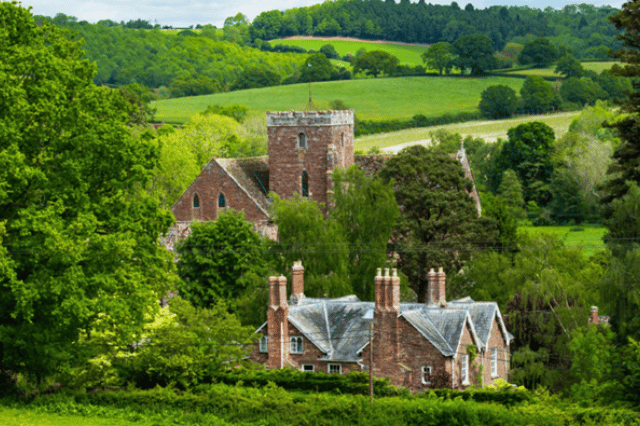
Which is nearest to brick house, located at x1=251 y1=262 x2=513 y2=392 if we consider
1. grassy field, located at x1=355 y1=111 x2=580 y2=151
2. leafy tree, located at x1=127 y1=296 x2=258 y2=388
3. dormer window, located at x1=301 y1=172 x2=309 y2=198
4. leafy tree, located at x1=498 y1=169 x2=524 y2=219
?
leafy tree, located at x1=127 y1=296 x2=258 y2=388

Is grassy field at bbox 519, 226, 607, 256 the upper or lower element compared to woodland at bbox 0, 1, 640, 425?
lower

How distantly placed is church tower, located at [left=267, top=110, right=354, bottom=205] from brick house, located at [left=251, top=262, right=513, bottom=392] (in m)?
24.4

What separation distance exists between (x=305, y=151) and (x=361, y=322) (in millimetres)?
29552

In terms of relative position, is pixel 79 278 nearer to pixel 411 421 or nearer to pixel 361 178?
pixel 411 421

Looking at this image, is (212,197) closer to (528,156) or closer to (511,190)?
(511,190)

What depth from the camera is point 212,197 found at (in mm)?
83000

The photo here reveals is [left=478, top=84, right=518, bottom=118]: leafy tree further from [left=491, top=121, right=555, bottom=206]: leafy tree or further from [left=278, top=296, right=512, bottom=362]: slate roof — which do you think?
[left=278, top=296, right=512, bottom=362]: slate roof

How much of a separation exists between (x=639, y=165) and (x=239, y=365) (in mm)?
23776

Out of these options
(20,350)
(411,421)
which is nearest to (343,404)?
(411,421)

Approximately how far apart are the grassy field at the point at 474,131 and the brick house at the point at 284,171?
203 ft

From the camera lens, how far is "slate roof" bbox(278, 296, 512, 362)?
175 feet

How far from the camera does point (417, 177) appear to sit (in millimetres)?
78188

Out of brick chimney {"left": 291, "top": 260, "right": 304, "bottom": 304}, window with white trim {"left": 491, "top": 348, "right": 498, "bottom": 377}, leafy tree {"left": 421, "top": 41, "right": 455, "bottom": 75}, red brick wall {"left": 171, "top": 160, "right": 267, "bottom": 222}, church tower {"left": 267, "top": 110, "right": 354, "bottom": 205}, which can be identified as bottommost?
window with white trim {"left": 491, "top": 348, "right": 498, "bottom": 377}

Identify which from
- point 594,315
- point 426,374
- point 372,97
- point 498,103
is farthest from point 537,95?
point 426,374
